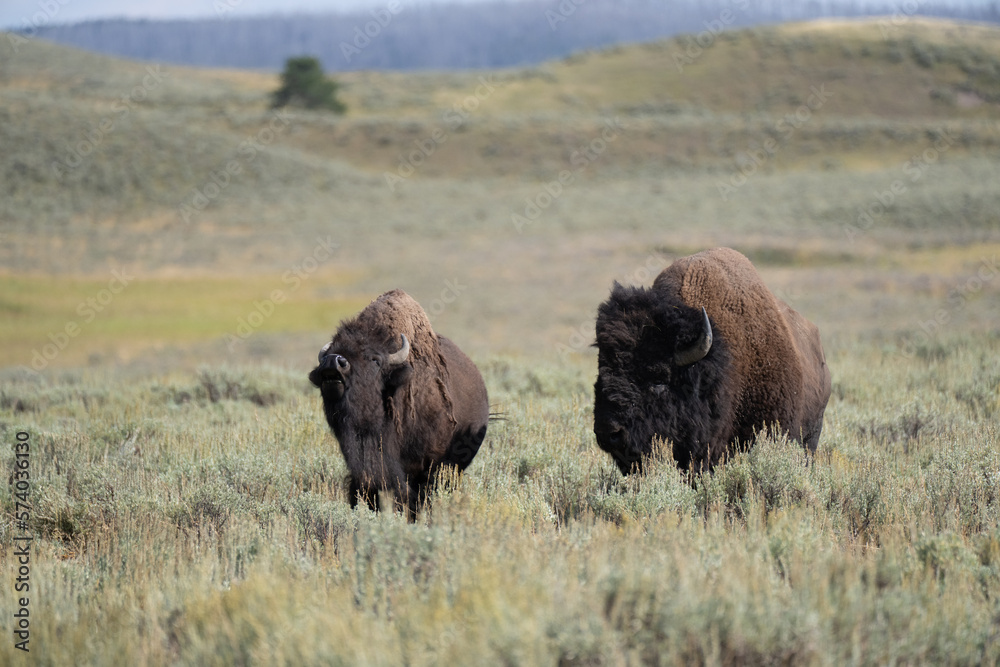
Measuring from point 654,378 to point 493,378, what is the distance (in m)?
6.23

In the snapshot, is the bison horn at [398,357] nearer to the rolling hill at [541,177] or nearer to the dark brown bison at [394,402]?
the dark brown bison at [394,402]

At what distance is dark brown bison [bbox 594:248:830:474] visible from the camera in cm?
533

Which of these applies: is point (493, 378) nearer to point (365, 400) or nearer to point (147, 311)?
point (365, 400)

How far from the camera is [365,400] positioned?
549cm

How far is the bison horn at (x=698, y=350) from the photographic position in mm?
5305

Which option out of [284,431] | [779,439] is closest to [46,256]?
[284,431]

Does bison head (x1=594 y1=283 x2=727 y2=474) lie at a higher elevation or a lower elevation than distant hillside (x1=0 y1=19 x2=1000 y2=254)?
lower

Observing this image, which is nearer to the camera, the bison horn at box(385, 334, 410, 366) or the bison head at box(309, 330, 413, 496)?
the bison head at box(309, 330, 413, 496)

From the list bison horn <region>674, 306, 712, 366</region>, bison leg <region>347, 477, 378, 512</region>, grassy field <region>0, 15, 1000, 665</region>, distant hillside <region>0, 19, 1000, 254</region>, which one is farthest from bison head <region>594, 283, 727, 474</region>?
distant hillside <region>0, 19, 1000, 254</region>

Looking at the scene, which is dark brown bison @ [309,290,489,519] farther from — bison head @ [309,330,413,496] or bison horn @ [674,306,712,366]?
bison horn @ [674,306,712,366]

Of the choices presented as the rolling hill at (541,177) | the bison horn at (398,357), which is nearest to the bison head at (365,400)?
the bison horn at (398,357)

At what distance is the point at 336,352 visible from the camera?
5.59 meters

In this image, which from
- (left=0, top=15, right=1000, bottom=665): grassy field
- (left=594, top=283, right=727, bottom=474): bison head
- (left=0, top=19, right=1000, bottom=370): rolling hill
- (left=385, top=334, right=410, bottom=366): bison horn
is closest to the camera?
(left=0, top=15, right=1000, bottom=665): grassy field

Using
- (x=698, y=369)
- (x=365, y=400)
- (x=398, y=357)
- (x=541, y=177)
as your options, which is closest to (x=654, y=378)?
(x=698, y=369)
